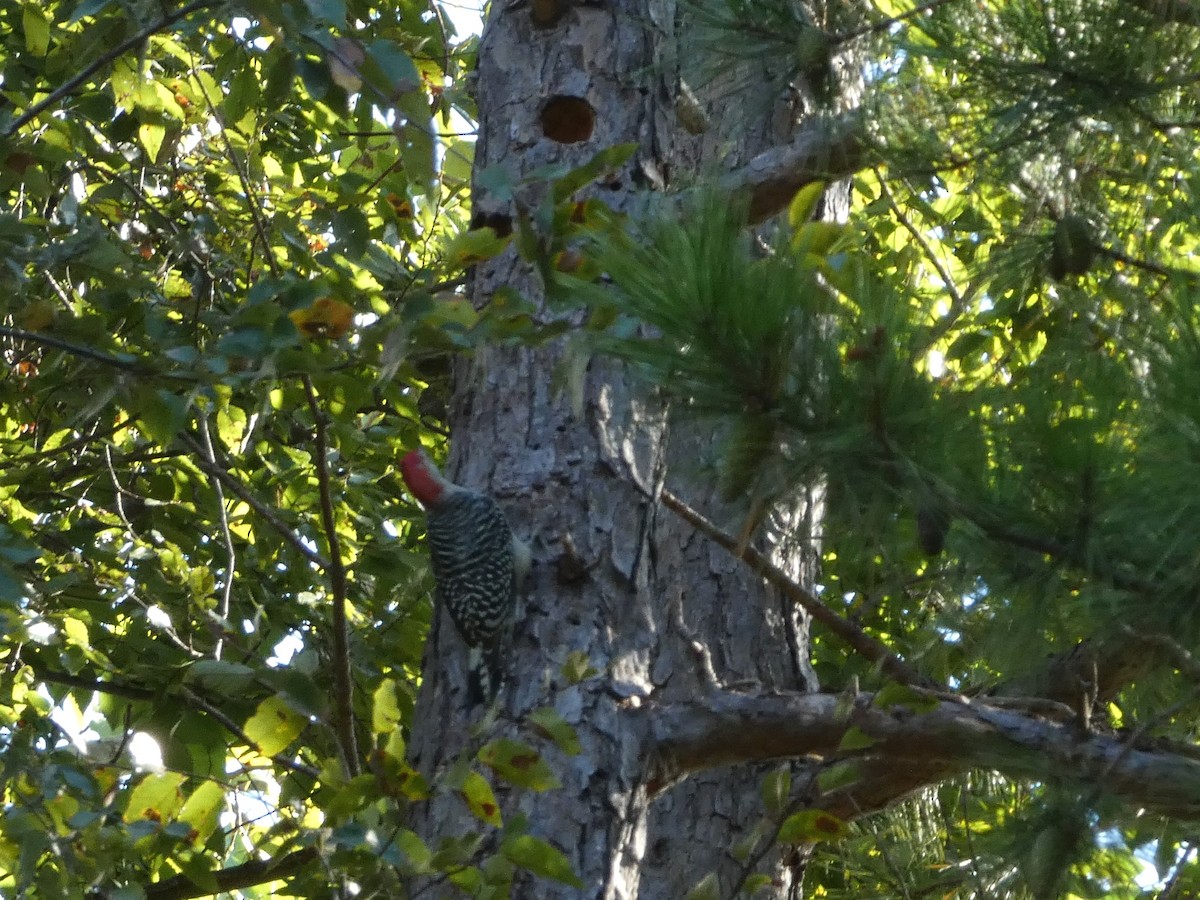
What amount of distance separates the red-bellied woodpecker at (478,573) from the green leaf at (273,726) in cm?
56

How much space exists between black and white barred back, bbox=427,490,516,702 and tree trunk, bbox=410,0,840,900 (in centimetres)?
4

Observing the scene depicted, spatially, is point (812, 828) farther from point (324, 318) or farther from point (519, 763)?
point (324, 318)

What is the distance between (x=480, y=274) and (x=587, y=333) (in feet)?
3.44

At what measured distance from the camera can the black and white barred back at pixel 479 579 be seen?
2.44m

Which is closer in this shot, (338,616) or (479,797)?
(479,797)

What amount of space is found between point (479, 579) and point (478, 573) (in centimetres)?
1

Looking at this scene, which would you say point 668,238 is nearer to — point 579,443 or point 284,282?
point 284,282

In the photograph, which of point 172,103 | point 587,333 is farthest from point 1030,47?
point 172,103

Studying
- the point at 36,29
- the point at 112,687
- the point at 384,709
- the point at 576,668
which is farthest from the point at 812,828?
the point at 36,29

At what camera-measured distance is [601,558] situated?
2.51m

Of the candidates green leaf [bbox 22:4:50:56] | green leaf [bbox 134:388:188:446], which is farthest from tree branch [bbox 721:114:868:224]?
green leaf [bbox 22:4:50:56]

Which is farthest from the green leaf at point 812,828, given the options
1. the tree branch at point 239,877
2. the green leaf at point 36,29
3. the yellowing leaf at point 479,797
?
the green leaf at point 36,29

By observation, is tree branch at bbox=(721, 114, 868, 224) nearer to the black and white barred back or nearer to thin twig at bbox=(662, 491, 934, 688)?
thin twig at bbox=(662, 491, 934, 688)

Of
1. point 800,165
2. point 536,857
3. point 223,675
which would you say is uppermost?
point 800,165
